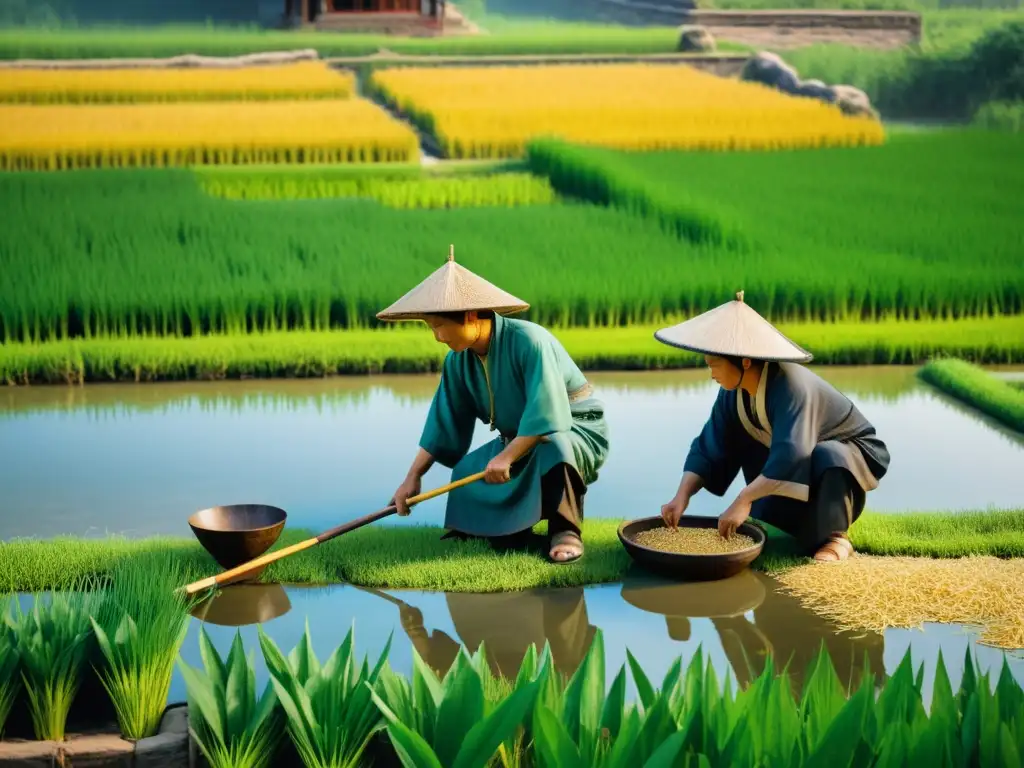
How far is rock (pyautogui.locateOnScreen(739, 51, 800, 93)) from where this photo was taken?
64.2 ft

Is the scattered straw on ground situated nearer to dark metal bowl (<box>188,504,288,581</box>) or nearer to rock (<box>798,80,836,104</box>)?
dark metal bowl (<box>188,504,288,581</box>)

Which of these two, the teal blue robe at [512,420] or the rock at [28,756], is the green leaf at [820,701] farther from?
the teal blue robe at [512,420]

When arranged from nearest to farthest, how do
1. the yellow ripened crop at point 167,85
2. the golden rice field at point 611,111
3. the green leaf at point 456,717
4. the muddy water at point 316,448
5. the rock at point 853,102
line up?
the green leaf at point 456,717 < the muddy water at point 316,448 < the golden rice field at point 611,111 < the yellow ripened crop at point 167,85 < the rock at point 853,102

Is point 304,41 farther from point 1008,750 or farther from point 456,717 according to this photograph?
point 1008,750

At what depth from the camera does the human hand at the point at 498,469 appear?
440cm

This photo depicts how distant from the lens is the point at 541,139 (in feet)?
46.5

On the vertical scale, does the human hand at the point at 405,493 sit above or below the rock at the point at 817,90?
below

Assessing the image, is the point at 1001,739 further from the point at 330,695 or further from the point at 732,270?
the point at 732,270

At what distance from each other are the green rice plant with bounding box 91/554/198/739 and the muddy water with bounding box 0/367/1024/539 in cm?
179

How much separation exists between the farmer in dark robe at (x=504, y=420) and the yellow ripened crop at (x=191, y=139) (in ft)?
32.9

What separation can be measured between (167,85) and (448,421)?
46.9ft

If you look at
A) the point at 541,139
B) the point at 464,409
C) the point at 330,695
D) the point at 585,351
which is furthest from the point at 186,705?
the point at 541,139

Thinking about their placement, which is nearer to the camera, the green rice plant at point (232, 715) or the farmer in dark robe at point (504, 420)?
the green rice plant at point (232, 715)

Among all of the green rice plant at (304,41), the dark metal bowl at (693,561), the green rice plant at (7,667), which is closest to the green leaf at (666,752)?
the green rice plant at (7,667)
